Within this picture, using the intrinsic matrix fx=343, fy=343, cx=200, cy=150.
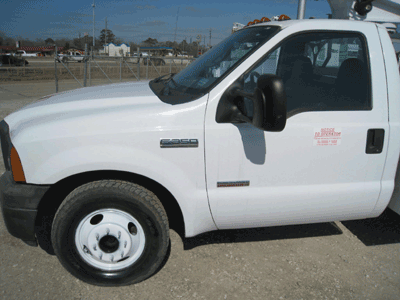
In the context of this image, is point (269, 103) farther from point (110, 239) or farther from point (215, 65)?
point (110, 239)

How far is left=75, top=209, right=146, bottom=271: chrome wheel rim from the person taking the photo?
96.7 inches

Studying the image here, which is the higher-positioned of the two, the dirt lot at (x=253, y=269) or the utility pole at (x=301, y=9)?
the utility pole at (x=301, y=9)

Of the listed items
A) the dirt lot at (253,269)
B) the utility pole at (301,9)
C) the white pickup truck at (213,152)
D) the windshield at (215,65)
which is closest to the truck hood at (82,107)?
the white pickup truck at (213,152)

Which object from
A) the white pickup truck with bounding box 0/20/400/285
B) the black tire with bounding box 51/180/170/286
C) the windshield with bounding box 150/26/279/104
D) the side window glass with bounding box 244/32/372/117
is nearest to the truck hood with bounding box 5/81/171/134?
the white pickup truck with bounding box 0/20/400/285

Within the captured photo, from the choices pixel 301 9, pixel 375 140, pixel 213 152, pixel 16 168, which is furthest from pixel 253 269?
pixel 301 9

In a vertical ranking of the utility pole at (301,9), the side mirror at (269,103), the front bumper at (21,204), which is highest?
the utility pole at (301,9)

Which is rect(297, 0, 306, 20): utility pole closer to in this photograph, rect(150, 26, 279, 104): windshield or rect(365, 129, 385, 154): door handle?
rect(150, 26, 279, 104): windshield

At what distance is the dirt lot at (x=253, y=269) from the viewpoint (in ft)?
8.45

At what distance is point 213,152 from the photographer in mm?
2406

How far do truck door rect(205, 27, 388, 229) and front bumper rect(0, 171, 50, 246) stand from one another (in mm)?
1205

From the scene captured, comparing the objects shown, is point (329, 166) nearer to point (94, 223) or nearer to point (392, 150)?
point (392, 150)

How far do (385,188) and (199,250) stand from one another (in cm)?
165

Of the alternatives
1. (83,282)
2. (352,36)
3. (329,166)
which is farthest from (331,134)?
(83,282)

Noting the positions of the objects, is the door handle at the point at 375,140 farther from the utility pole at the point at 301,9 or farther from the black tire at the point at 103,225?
the utility pole at the point at 301,9
